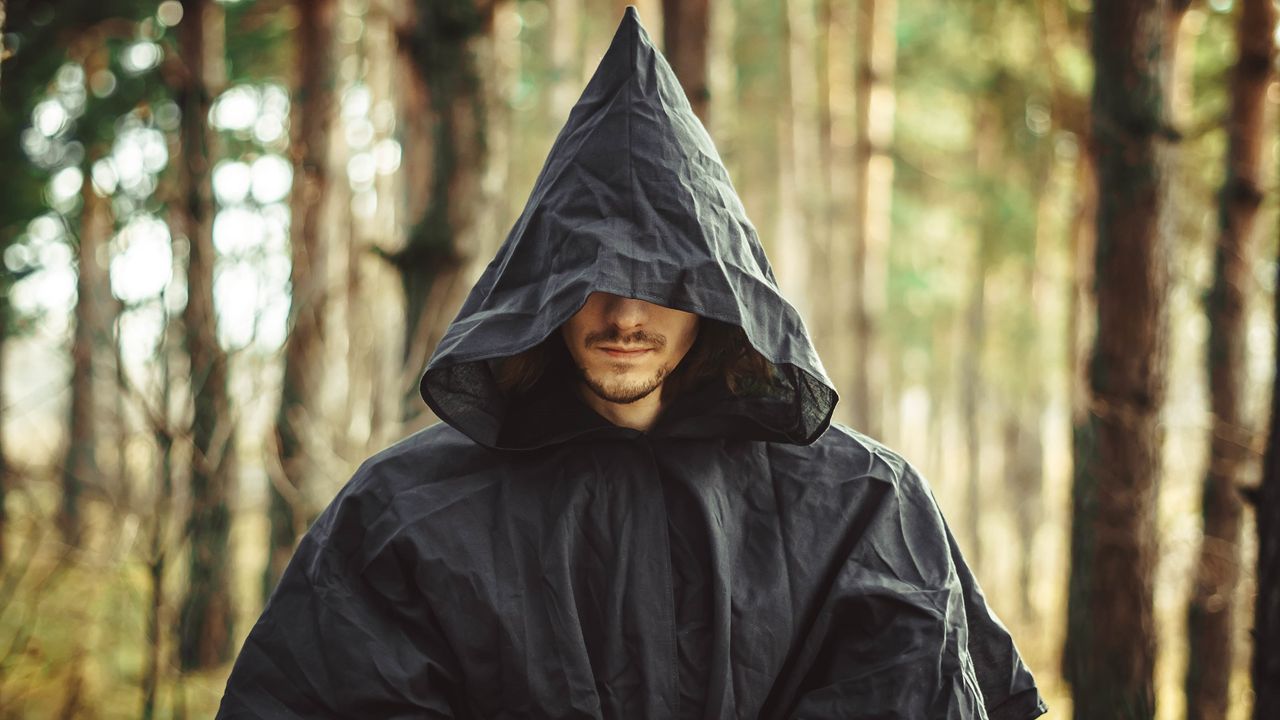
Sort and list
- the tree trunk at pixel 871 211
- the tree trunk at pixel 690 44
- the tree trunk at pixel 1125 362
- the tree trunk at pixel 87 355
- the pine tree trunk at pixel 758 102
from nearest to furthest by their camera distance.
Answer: the tree trunk at pixel 87 355
the tree trunk at pixel 1125 362
the tree trunk at pixel 690 44
the tree trunk at pixel 871 211
the pine tree trunk at pixel 758 102

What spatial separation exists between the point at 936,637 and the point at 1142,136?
3.77 metres

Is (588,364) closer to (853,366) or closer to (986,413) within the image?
(853,366)

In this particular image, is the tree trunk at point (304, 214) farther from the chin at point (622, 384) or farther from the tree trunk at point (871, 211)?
the tree trunk at point (871, 211)

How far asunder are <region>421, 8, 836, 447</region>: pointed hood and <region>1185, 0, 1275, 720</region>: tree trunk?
544 cm

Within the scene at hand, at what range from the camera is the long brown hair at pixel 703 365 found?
2.56 metres

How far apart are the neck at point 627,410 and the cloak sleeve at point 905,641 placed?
60cm

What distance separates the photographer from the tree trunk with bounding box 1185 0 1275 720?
6652 millimetres

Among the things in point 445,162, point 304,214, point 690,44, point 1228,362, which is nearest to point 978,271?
point 1228,362

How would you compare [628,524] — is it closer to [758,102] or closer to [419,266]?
[419,266]

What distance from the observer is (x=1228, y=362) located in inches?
279

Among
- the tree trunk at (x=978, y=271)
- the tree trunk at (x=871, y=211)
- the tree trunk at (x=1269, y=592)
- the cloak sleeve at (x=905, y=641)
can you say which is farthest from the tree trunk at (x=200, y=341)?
the tree trunk at (x=978, y=271)

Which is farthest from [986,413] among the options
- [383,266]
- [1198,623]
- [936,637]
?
[936,637]

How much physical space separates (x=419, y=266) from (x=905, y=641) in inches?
132

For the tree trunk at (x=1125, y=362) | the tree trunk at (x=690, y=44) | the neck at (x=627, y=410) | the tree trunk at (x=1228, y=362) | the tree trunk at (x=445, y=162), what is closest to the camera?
the neck at (x=627, y=410)
